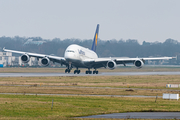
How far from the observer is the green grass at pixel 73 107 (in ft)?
86.3

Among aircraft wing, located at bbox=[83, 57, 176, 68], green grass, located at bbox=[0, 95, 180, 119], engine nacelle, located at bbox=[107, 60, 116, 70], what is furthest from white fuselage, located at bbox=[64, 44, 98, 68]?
green grass, located at bbox=[0, 95, 180, 119]

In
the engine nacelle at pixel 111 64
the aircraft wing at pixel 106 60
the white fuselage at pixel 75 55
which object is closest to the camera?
the white fuselage at pixel 75 55

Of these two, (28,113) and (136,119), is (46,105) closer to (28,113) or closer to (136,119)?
(28,113)

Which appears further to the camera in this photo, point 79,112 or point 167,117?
point 79,112

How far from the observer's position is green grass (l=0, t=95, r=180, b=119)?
2630 centimetres

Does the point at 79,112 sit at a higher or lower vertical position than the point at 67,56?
lower

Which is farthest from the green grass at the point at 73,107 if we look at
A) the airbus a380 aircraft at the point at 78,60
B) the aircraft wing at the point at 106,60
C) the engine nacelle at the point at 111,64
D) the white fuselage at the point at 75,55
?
the aircraft wing at the point at 106,60

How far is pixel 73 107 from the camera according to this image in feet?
100

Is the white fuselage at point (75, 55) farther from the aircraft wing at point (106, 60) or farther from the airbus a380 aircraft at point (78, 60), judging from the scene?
the aircraft wing at point (106, 60)

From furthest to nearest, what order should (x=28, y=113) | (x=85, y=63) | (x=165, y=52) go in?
(x=165, y=52), (x=85, y=63), (x=28, y=113)

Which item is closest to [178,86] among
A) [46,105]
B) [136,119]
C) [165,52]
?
[46,105]

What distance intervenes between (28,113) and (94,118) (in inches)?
202

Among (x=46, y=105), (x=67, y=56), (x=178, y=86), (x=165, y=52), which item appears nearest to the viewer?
(x=46, y=105)

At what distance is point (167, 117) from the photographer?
2512 centimetres
